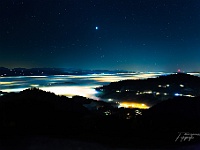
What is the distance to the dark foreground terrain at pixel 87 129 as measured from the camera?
19.5 meters

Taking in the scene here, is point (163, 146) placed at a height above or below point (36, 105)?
below

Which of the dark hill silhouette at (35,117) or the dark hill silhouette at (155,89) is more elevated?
the dark hill silhouette at (35,117)

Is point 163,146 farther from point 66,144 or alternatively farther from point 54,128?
point 54,128

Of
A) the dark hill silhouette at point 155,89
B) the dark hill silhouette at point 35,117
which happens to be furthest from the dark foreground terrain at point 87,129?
the dark hill silhouette at point 155,89

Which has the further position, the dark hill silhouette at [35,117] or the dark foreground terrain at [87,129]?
the dark hill silhouette at [35,117]

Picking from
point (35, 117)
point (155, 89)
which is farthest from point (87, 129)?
point (155, 89)

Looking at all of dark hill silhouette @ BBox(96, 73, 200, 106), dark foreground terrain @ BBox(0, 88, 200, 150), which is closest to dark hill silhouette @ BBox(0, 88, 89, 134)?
dark foreground terrain @ BBox(0, 88, 200, 150)

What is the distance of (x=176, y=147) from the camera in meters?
19.2

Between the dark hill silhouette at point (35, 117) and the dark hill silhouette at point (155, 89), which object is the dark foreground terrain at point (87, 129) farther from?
the dark hill silhouette at point (155, 89)

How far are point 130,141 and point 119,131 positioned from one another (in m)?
2.51

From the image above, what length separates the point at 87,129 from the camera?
2356 cm

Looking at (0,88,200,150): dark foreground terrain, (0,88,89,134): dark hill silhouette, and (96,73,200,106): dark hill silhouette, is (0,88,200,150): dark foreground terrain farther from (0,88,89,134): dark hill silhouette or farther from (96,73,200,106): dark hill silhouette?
(96,73,200,106): dark hill silhouette

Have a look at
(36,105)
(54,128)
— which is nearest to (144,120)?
(54,128)

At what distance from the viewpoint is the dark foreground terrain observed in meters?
19.5
